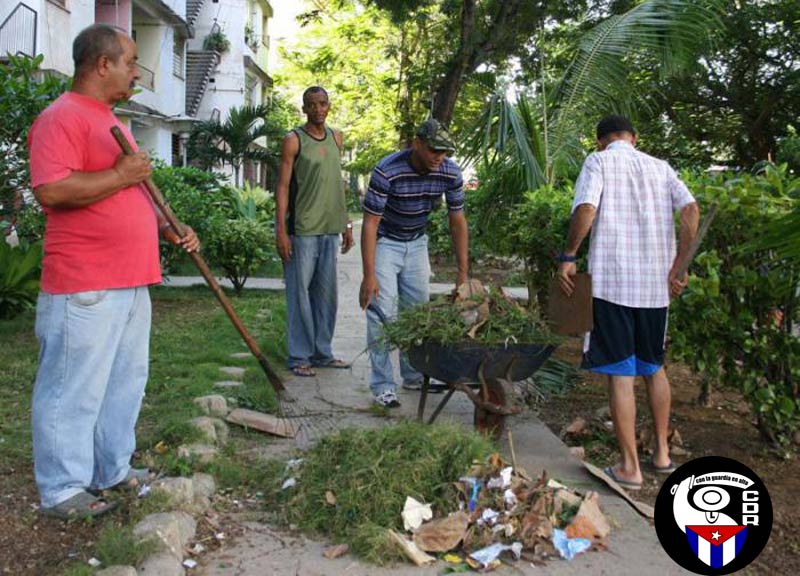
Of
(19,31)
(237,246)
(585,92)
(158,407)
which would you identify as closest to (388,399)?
A: (158,407)

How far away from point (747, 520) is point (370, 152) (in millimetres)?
32673

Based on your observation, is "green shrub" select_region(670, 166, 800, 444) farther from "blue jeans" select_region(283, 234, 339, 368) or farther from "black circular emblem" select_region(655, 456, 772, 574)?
"blue jeans" select_region(283, 234, 339, 368)

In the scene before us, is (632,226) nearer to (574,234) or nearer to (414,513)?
(574,234)

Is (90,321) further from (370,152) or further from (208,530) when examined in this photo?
(370,152)

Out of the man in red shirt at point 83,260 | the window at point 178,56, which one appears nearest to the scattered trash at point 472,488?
the man in red shirt at point 83,260

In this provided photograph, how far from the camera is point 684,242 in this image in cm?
448

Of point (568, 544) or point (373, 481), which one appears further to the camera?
point (373, 481)

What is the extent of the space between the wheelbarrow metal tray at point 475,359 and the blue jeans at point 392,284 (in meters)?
0.86

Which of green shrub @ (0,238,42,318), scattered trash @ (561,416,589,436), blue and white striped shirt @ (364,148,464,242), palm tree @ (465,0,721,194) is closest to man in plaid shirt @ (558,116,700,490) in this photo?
scattered trash @ (561,416,589,436)

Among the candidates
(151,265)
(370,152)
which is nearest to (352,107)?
(370,152)

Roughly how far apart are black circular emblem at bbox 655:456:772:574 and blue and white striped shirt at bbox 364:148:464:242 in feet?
8.25

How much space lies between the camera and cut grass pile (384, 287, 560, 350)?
454cm

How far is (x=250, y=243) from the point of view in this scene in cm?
1070

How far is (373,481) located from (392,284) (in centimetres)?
228
